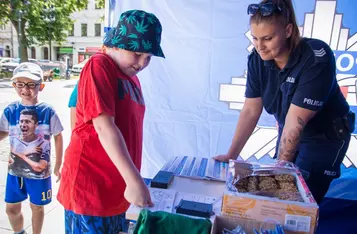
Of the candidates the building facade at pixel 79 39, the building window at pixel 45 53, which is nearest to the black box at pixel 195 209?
the building facade at pixel 79 39

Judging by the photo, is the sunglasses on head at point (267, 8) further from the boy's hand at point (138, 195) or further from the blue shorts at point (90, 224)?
the blue shorts at point (90, 224)

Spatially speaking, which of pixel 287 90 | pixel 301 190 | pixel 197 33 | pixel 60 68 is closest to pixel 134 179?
pixel 301 190

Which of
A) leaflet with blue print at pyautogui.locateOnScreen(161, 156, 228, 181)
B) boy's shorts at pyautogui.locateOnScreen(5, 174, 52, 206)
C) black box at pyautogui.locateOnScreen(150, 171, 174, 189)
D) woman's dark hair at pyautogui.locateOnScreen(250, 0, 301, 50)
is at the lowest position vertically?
boy's shorts at pyautogui.locateOnScreen(5, 174, 52, 206)

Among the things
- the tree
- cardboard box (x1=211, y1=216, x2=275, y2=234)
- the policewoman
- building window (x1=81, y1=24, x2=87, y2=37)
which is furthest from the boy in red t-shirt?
building window (x1=81, y1=24, x2=87, y2=37)

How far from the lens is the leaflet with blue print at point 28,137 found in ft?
6.23

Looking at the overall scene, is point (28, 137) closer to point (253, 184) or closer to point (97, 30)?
point (253, 184)

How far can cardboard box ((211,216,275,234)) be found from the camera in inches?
30.9

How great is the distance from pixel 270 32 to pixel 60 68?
19.4m

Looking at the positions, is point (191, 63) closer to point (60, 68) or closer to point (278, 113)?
point (278, 113)

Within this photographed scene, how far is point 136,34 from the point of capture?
1.00 meters

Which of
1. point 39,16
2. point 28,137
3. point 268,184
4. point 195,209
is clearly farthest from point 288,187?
point 39,16

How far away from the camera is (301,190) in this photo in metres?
0.87

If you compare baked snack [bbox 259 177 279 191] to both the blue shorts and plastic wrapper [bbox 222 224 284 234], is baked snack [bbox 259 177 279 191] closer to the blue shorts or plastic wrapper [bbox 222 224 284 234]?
plastic wrapper [bbox 222 224 284 234]

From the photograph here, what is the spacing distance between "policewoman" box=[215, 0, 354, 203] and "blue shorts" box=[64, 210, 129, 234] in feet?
1.84
